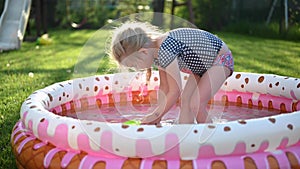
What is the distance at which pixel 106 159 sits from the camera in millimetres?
1977

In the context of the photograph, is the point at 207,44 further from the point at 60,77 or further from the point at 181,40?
the point at 60,77

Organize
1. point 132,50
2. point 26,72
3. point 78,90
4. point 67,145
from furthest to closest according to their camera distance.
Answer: point 26,72 → point 78,90 → point 132,50 → point 67,145

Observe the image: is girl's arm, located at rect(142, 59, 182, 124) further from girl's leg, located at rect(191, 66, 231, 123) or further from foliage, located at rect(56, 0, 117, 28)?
foliage, located at rect(56, 0, 117, 28)

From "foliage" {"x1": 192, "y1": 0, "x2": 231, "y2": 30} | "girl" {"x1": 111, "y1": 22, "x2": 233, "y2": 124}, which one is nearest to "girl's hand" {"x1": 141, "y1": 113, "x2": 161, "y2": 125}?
"girl" {"x1": 111, "y1": 22, "x2": 233, "y2": 124}

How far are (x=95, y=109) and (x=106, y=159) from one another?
151 centimetres

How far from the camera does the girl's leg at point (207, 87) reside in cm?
258

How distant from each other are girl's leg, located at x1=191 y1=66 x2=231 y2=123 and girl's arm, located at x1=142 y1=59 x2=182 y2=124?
0.46 ft

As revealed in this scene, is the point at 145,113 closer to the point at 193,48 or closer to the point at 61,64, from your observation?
the point at 193,48

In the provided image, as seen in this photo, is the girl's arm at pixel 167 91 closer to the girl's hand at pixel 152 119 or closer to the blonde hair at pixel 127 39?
the girl's hand at pixel 152 119

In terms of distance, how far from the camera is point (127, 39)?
2479 mm

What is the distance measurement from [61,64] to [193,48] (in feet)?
Result: 12.0

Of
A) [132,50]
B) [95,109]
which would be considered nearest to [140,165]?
[132,50]

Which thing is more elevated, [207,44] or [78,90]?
[207,44]

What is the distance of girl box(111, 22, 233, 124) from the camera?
2.48 m
